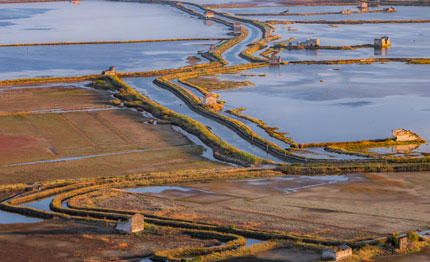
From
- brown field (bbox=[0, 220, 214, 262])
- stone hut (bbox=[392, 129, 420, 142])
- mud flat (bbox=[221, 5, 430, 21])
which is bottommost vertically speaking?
brown field (bbox=[0, 220, 214, 262])

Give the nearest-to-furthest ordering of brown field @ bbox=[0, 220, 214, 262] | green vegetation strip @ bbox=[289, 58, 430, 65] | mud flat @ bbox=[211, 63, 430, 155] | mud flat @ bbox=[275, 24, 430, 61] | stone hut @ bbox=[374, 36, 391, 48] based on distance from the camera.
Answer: brown field @ bbox=[0, 220, 214, 262]
mud flat @ bbox=[211, 63, 430, 155]
green vegetation strip @ bbox=[289, 58, 430, 65]
mud flat @ bbox=[275, 24, 430, 61]
stone hut @ bbox=[374, 36, 391, 48]

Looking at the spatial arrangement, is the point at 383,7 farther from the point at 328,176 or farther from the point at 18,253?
the point at 18,253

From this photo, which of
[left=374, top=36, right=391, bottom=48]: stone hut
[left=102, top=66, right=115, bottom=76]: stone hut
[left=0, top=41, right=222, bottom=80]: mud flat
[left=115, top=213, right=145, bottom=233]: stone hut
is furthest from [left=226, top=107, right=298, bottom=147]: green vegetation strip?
[left=374, top=36, right=391, bottom=48]: stone hut

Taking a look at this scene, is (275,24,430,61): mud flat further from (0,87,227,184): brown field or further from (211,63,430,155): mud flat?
(0,87,227,184): brown field

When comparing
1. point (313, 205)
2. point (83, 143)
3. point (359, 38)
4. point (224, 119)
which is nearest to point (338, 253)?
point (313, 205)

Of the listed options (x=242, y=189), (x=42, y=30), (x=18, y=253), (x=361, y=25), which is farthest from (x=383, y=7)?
(x=18, y=253)

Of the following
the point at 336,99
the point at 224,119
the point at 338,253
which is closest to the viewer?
the point at 338,253

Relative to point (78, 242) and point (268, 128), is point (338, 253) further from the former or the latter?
point (268, 128)
